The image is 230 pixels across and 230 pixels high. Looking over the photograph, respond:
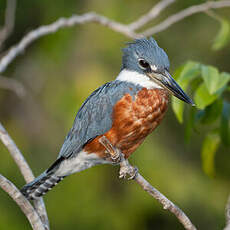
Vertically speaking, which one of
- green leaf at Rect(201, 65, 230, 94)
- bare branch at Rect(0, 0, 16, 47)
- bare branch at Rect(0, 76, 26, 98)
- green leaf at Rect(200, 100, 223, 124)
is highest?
bare branch at Rect(0, 0, 16, 47)

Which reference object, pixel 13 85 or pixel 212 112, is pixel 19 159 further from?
pixel 212 112

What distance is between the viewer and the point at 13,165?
4.59m

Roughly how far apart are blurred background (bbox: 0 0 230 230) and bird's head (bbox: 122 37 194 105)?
1.53 meters

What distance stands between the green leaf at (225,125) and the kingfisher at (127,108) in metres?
0.33

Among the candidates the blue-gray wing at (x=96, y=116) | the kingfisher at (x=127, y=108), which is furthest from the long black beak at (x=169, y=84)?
the blue-gray wing at (x=96, y=116)

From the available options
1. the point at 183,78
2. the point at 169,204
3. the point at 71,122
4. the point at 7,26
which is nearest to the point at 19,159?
the point at 169,204

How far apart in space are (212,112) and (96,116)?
66cm

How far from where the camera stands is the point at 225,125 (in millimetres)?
2768

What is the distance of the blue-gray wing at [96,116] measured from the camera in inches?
108

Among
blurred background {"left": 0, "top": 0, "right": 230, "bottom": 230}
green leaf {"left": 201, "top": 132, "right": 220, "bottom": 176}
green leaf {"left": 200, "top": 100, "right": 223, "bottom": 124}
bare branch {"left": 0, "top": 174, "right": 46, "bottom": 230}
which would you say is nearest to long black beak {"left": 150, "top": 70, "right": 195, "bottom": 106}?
green leaf {"left": 200, "top": 100, "right": 223, "bottom": 124}

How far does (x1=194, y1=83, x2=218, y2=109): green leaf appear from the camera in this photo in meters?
2.49

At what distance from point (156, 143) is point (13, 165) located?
141 centimetres

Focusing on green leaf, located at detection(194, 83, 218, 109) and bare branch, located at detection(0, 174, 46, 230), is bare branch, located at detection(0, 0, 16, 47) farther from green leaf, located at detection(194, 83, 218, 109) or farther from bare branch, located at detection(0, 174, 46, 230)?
green leaf, located at detection(194, 83, 218, 109)

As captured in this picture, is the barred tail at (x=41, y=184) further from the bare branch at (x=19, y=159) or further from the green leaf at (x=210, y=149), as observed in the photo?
the green leaf at (x=210, y=149)
